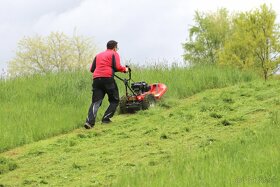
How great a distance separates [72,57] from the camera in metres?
45.0

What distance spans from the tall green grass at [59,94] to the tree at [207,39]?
31105 millimetres

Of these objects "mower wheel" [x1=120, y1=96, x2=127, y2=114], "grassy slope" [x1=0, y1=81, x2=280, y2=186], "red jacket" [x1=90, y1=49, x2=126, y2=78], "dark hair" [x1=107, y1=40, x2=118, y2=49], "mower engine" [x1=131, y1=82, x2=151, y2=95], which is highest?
"dark hair" [x1=107, y1=40, x2=118, y2=49]

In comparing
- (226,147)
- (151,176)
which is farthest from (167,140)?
(151,176)

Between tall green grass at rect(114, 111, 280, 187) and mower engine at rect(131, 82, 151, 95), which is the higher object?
mower engine at rect(131, 82, 151, 95)

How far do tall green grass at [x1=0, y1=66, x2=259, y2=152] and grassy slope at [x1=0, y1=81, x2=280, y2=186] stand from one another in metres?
0.73

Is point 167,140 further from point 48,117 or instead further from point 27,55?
point 27,55

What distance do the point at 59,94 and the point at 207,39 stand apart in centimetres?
3779

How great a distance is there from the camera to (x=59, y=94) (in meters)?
13.3

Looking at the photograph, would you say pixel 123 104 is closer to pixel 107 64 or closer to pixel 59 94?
pixel 107 64

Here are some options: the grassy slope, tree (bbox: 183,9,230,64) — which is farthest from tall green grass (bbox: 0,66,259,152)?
tree (bbox: 183,9,230,64)

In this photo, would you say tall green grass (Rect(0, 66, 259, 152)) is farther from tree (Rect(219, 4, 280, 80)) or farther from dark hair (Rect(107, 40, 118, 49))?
tree (Rect(219, 4, 280, 80))

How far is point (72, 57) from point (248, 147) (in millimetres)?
40284

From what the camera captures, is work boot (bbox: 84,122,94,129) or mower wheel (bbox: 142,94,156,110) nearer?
work boot (bbox: 84,122,94,129)

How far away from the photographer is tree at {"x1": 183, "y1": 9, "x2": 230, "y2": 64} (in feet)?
160
